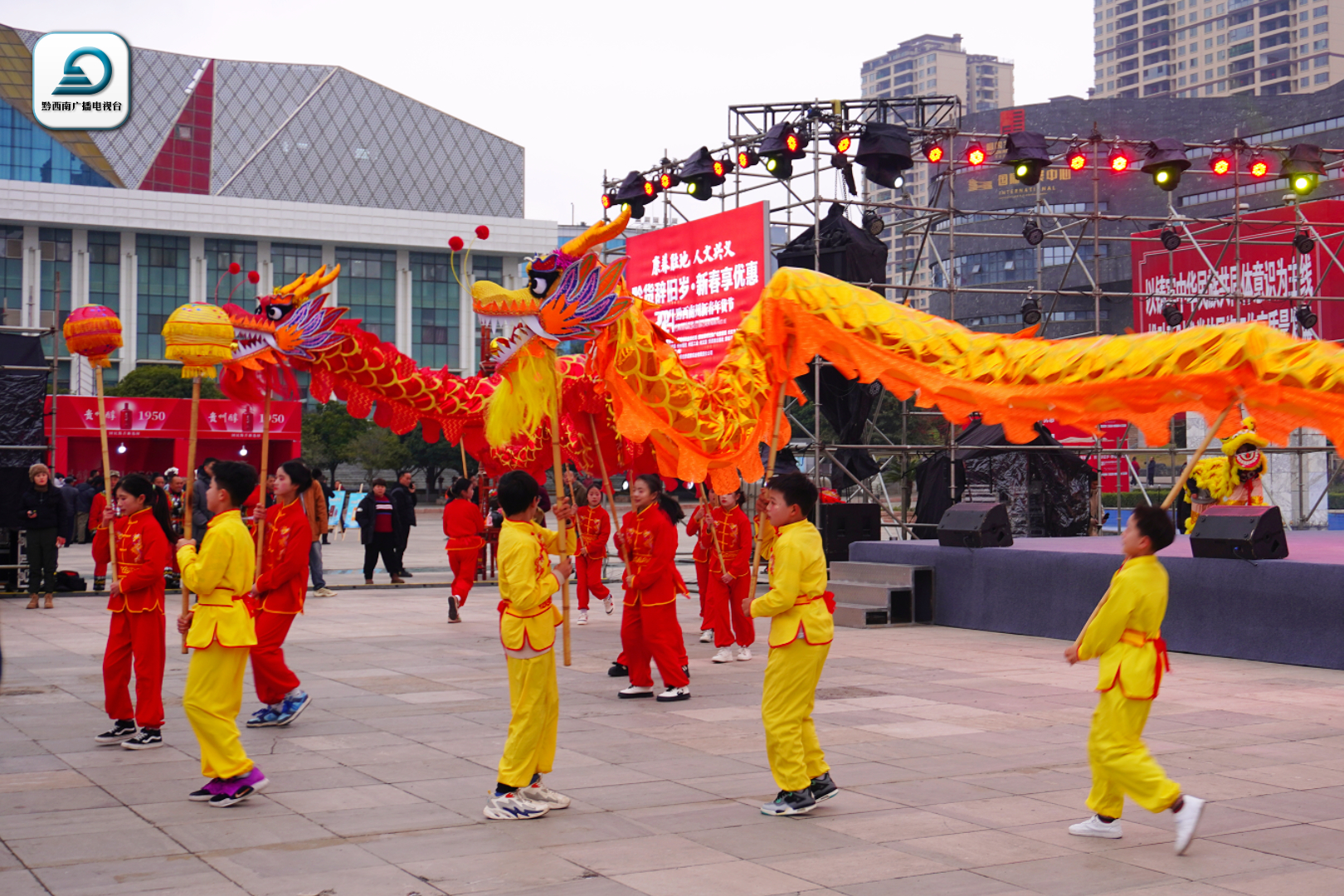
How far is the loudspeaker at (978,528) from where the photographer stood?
12555mm

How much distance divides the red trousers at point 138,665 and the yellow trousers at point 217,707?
4.24ft

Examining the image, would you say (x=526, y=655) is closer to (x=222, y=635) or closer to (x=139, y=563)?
(x=222, y=635)

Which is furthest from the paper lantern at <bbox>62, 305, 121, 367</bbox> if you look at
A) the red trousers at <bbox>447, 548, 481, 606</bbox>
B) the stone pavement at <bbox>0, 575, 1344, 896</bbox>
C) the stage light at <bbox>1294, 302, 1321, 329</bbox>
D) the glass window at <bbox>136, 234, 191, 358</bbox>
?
the glass window at <bbox>136, 234, 191, 358</bbox>

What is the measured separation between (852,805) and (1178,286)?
778 inches

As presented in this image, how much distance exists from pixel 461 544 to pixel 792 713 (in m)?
8.07

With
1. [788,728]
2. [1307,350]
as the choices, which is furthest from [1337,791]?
A: [788,728]

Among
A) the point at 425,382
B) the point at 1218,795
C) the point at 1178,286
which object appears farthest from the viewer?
the point at 1178,286

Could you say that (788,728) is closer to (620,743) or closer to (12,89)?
(620,743)

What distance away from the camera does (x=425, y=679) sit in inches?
368

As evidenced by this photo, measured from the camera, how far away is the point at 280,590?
24.5 feet

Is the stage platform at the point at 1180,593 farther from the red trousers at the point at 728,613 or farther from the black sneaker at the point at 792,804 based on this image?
the black sneaker at the point at 792,804

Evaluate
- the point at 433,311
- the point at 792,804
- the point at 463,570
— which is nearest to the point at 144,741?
the point at 792,804

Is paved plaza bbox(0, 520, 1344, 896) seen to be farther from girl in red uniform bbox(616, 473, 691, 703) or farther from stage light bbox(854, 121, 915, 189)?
stage light bbox(854, 121, 915, 189)

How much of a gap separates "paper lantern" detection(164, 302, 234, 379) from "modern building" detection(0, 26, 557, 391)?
163ft
